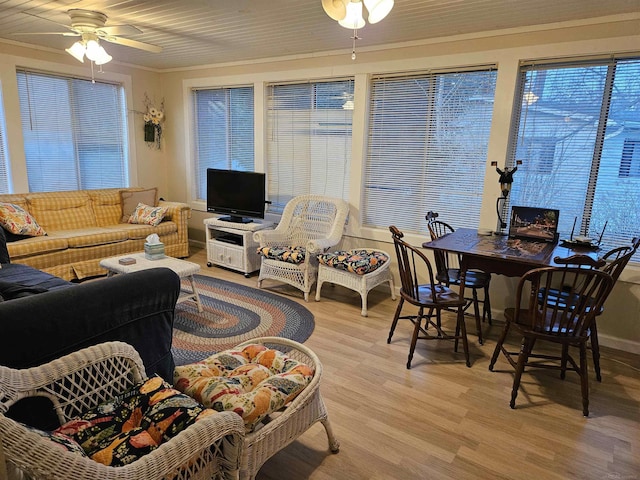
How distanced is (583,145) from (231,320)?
10.2 feet

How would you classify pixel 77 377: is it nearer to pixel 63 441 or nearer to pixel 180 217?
pixel 63 441

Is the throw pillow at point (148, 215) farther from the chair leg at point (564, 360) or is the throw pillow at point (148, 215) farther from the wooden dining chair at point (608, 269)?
the chair leg at point (564, 360)

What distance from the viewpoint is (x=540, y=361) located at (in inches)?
116

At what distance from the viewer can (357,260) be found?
3.73 metres

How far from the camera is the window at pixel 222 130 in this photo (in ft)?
17.0

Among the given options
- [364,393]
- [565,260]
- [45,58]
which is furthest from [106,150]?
[565,260]

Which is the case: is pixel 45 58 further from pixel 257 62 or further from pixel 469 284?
pixel 469 284

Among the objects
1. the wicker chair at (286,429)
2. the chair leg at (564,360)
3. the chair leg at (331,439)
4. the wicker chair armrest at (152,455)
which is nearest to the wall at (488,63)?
the chair leg at (564,360)

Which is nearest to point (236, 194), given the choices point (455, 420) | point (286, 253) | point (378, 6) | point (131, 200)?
point (286, 253)

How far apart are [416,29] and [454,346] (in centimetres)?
252

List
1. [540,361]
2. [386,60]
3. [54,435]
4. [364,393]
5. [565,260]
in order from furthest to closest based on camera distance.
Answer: [386,60] → [540,361] → [364,393] → [565,260] → [54,435]

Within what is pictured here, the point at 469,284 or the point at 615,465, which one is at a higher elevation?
the point at 469,284

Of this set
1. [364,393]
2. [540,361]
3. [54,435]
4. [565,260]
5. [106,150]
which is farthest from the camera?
[106,150]

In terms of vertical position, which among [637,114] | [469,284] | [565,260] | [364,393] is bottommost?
[364,393]
